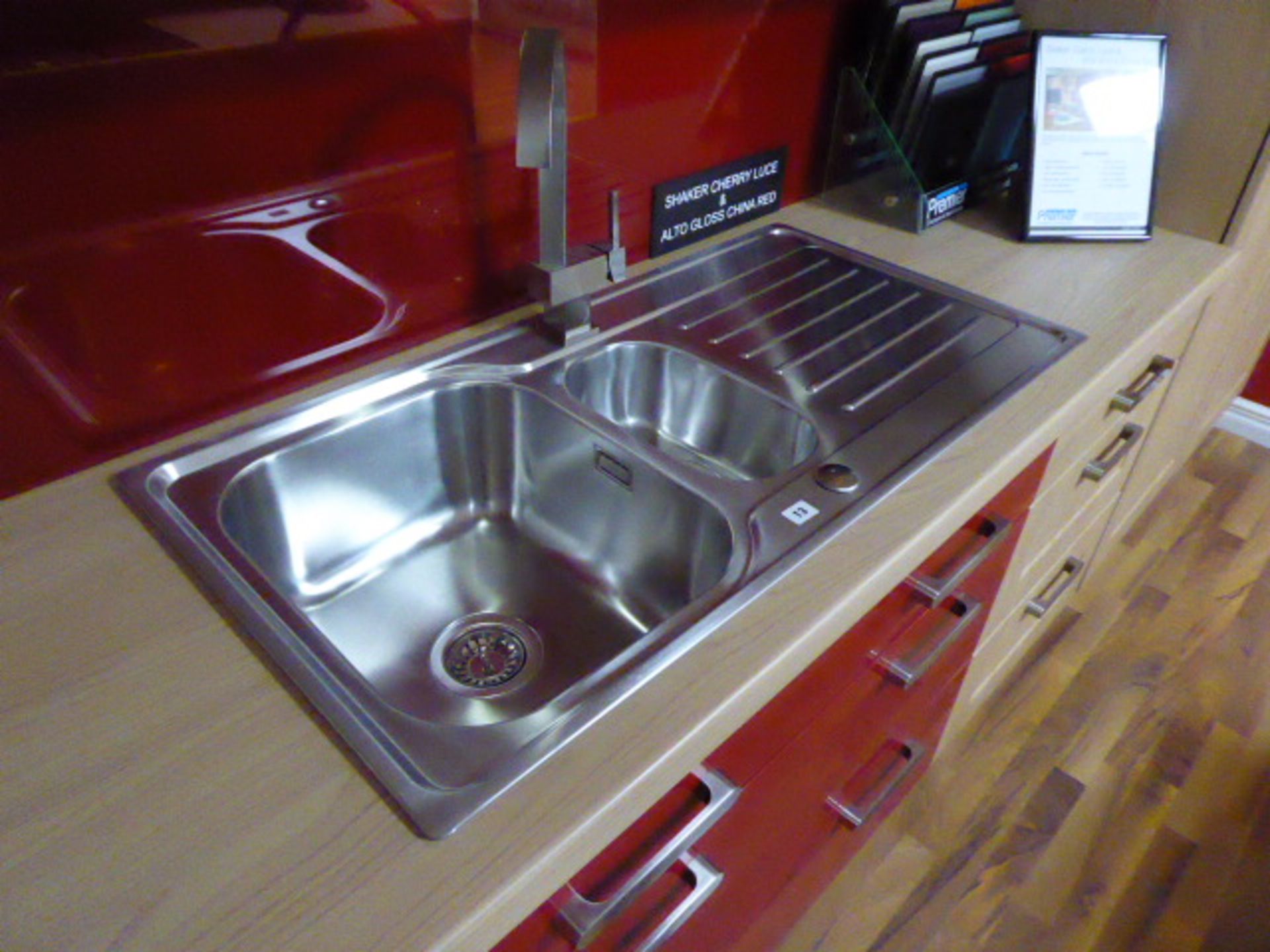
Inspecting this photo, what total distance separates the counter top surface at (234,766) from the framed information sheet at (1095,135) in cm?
77

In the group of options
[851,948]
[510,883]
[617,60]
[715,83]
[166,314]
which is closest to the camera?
[510,883]

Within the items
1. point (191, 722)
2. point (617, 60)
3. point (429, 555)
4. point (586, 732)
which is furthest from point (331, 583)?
point (617, 60)

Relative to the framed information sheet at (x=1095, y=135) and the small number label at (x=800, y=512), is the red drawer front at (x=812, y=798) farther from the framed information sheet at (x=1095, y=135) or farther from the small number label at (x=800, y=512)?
the framed information sheet at (x=1095, y=135)

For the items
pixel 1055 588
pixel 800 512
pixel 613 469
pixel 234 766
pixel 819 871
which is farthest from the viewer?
pixel 1055 588

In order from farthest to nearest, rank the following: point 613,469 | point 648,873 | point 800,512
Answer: point 613,469 → point 800,512 → point 648,873

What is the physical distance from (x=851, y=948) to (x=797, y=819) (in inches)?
20.8

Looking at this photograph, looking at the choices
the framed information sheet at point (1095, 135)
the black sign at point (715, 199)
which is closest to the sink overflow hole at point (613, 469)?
the black sign at point (715, 199)

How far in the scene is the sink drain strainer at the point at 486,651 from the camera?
91 cm

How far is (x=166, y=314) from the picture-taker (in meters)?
0.84

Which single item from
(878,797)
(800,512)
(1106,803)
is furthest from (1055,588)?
(800,512)

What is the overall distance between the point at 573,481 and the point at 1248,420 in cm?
238

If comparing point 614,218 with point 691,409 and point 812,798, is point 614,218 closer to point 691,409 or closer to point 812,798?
point 691,409

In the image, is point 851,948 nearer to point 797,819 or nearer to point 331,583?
point 797,819

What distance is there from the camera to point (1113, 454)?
4.60 feet
